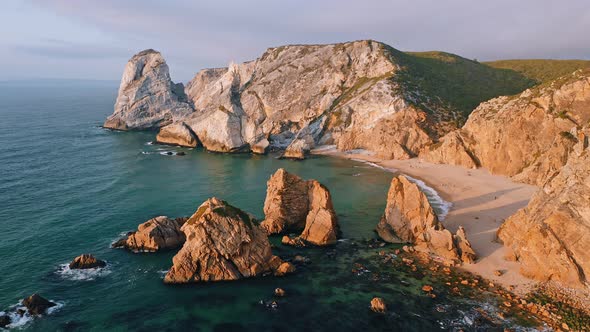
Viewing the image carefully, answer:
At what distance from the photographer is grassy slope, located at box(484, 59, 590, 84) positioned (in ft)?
473

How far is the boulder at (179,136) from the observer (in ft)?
407

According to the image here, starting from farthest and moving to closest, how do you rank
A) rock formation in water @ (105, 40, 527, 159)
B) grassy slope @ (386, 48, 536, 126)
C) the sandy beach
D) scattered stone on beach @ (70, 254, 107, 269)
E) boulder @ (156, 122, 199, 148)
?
boulder @ (156, 122, 199, 148) < grassy slope @ (386, 48, 536, 126) < rock formation in water @ (105, 40, 527, 159) < the sandy beach < scattered stone on beach @ (70, 254, 107, 269)

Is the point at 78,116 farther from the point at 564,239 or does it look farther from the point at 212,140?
the point at 564,239

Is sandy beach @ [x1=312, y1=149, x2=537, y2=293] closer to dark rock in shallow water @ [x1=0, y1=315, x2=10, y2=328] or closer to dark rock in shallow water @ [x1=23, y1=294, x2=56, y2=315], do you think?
dark rock in shallow water @ [x1=23, y1=294, x2=56, y2=315]

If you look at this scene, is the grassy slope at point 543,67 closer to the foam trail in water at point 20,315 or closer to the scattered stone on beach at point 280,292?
the scattered stone on beach at point 280,292

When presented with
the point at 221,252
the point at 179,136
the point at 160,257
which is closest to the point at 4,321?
the point at 160,257

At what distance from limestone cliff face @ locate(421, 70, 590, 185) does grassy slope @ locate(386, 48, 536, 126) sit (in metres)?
20.8

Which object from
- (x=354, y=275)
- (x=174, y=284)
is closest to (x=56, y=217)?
(x=174, y=284)

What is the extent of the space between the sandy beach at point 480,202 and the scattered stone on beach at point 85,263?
43482mm

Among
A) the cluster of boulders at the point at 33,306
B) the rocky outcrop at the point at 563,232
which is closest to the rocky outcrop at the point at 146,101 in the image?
the cluster of boulders at the point at 33,306

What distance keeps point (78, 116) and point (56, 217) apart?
14864 cm

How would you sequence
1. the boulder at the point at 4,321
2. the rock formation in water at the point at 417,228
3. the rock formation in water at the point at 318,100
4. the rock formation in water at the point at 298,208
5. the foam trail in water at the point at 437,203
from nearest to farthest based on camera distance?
the boulder at the point at 4,321 < the rock formation in water at the point at 417,228 < the rock formation in water at the point at 298,208 < the foam trail in water at the point at 437,203 < the rock formation in water at the point at 318,100

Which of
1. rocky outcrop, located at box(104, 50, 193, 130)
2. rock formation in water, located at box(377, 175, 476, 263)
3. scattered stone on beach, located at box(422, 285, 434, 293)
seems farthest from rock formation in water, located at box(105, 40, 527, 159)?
scattered stone on beach, located at box(422, 285, 434, 293)

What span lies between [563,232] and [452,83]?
110 m
